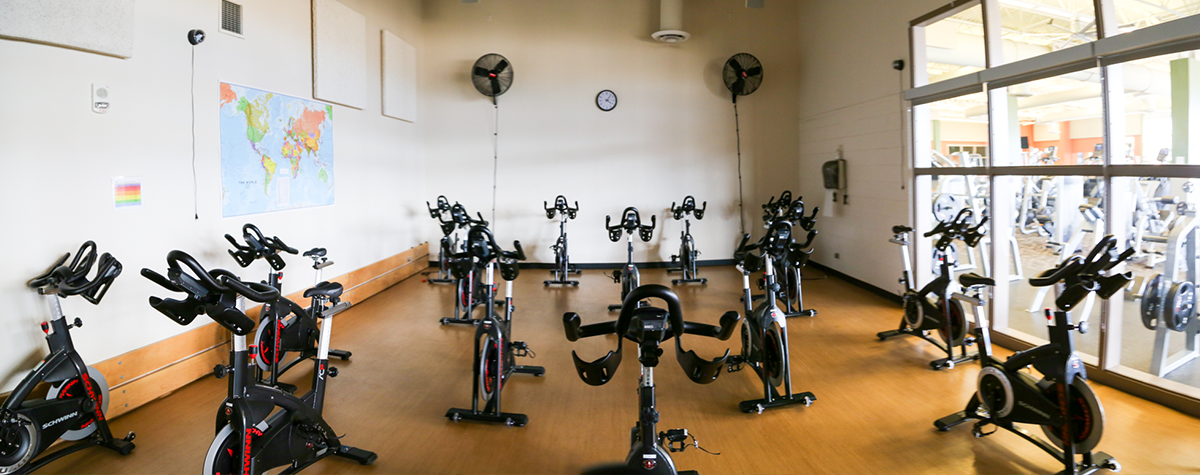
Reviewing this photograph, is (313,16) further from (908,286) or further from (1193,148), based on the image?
(1193,148)

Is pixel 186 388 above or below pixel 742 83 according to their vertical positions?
below

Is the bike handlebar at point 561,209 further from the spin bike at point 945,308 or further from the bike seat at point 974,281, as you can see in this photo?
the bike seat at point 974,281

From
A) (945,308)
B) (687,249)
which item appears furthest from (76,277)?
(687,249)

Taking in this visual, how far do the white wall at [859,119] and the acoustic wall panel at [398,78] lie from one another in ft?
18.7

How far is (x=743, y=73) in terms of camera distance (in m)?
8.25

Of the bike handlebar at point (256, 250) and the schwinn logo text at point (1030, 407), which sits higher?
the bike handlebar at point (256, 250)

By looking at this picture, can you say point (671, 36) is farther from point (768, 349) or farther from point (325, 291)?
point (325, 291)

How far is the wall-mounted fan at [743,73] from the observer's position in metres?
8.27

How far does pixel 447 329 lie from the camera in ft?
17.5

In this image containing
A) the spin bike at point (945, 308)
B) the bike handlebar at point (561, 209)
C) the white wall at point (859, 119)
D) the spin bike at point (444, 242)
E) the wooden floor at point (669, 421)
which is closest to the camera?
the wooden floor at point (669, 421)

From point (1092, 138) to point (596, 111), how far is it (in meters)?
5.92

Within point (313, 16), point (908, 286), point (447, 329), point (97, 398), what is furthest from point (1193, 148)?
point (313, 16)

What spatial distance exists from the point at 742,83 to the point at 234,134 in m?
6.46

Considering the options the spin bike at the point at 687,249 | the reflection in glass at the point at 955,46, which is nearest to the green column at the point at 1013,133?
the reflection in glass at the point at 955,46
